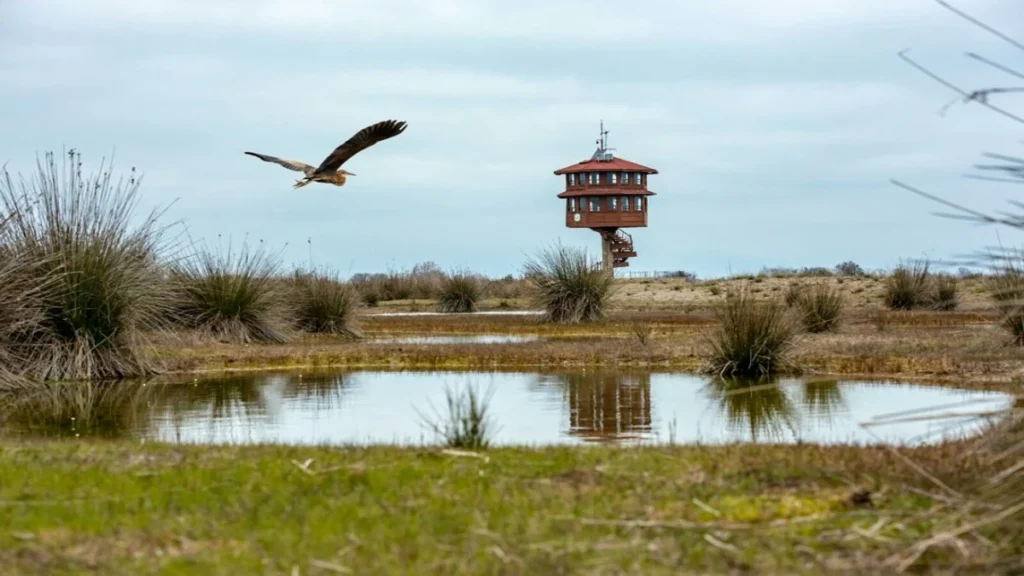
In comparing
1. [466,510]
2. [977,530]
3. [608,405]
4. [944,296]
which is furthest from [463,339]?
[977,530]

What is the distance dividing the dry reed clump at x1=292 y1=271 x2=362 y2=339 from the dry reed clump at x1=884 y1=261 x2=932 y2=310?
1583cm

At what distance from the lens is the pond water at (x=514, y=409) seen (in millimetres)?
9828

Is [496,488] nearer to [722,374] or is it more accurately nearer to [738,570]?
[738,570]

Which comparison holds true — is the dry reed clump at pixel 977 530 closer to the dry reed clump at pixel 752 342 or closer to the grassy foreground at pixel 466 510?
the grassy foreground at pixel 466 510

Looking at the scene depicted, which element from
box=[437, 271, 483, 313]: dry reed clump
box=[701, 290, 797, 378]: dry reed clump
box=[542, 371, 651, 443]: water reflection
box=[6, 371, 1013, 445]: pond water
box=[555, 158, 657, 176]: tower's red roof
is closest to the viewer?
box=[6, 371, 1013, 445]: pond water

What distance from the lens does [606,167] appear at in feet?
197

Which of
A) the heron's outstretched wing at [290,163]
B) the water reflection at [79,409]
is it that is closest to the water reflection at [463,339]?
the heron's outstretched wing at [290,163]

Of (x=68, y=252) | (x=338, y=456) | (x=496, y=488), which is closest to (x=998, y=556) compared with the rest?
(x=496, y=488)

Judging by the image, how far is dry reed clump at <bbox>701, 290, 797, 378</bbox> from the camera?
50.6 feet

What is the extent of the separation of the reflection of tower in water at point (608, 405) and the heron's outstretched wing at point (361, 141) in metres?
4.28

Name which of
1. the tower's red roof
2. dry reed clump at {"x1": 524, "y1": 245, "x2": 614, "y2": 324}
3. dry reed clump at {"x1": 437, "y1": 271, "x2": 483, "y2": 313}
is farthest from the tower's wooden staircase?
dry reed clump at {"x1": 524, "y1": 245, "x2": 614, "y2": 324}

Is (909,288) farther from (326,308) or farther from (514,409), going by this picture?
(514,409)

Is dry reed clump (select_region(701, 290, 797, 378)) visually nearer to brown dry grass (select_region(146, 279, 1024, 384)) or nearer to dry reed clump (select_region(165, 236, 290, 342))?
brown dry grass (select_region(146, 279, 1024, 384))

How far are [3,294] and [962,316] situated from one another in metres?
21.1
